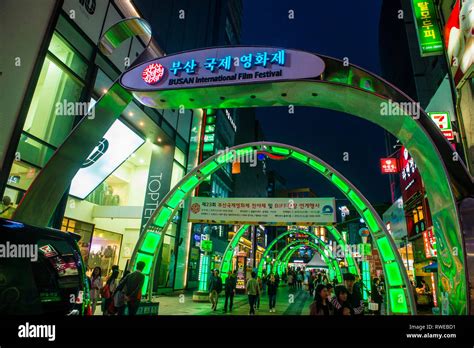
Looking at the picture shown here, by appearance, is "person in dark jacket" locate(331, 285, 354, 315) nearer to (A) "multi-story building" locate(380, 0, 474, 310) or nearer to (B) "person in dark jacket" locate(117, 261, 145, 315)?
(B) "person in dark jacket" locate(117, 261, 145, 315)

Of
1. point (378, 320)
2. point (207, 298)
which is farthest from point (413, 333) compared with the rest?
point (207, 298)

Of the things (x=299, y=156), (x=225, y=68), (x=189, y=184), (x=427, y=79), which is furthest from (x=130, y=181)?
(x=427, y=79)

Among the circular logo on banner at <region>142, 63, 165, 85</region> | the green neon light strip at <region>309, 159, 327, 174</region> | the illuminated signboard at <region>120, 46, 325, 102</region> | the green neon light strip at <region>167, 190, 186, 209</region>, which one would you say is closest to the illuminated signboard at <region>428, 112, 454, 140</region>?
the green neon light strip at <region>309, 159, 327, 174</region>

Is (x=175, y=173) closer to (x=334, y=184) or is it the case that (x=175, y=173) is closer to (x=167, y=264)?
(x=167, y=264)

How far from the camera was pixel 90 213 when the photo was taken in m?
17.0

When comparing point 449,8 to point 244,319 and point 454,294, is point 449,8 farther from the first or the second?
point 244,319

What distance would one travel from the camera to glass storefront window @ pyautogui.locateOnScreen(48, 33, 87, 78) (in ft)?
35.1

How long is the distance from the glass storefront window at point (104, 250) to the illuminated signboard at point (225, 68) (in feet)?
43.8

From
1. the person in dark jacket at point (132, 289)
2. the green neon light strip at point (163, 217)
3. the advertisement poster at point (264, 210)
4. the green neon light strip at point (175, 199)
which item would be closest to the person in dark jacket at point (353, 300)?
the person in dark jacket at point (132, 289)

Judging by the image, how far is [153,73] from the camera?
21.7 ft

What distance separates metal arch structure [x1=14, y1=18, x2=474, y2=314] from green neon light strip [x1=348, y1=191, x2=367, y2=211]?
1378 mm

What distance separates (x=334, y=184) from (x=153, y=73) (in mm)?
6492

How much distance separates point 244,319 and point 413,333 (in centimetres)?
144

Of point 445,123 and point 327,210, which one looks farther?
point 445,123
